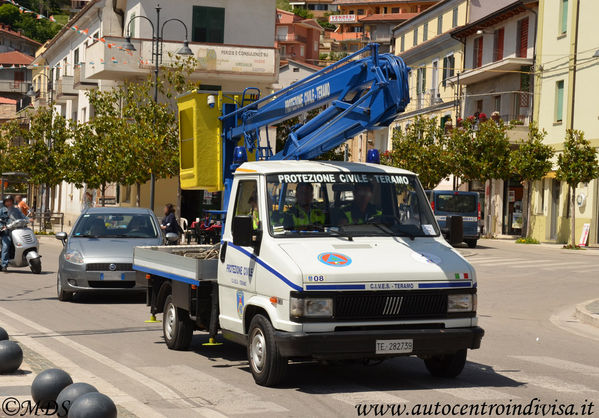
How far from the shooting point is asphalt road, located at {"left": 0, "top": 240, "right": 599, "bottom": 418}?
8.09m

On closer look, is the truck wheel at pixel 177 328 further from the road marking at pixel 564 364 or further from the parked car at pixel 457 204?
the parked car at pixel 457 204

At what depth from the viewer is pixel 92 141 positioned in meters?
44.8

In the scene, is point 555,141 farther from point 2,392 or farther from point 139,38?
point 2,392

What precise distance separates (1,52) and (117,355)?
119369 mm

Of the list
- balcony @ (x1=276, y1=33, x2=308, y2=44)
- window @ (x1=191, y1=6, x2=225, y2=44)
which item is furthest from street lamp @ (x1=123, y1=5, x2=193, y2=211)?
balcony @ (x1=276, y1=33, x2=308, y2=44)

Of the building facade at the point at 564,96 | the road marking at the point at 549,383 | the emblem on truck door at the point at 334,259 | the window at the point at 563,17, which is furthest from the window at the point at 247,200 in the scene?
the window at the point at 563,17

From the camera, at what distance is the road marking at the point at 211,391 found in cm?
787

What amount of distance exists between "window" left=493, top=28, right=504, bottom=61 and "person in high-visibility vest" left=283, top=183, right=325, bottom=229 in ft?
147

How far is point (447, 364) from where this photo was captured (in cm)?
938

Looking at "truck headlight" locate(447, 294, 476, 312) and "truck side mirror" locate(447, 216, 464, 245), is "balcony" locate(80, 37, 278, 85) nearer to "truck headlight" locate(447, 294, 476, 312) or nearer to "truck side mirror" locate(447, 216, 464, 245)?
"truck side mirror" locate(447, 216, 464, 245)

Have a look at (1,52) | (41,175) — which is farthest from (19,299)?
(1,52)

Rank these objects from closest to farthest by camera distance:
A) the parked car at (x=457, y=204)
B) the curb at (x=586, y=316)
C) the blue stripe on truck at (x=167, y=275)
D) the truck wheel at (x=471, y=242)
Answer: the blue stripe on truck at (x=167, y=275)
the curb at (x=586, y=316)
the truck wheel at (x=471, y=242)
the parked car at (x=457, y=204)

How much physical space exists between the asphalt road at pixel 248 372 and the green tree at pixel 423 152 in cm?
3604

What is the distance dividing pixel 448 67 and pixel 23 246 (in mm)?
42326
